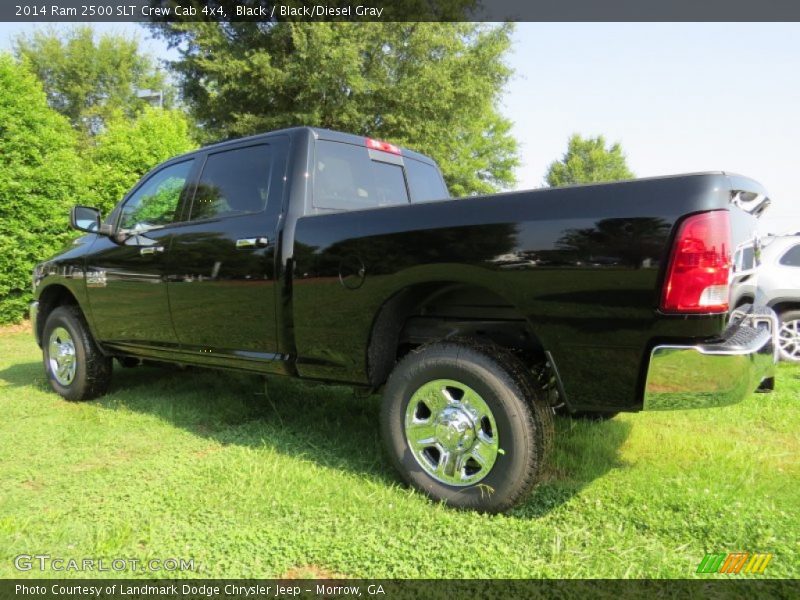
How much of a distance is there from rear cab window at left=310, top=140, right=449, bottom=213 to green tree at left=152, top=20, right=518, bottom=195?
11.4m

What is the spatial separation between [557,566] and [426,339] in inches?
51.2

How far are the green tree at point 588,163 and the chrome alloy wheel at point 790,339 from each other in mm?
43811

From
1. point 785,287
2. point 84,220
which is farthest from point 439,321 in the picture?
point 785,287

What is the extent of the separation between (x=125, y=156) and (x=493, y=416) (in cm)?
1089

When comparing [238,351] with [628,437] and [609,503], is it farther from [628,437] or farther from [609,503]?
[628,437]

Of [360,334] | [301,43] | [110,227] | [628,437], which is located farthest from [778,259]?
[301,43]

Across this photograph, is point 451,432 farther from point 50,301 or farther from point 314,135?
point 50,301

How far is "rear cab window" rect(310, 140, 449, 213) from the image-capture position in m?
3.41

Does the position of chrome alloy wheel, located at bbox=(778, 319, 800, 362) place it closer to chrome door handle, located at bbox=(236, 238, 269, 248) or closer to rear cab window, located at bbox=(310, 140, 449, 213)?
rear cab window, located at bbox=(310, 140, 449, 213)

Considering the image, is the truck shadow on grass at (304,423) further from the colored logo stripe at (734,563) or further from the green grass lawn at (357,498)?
the colored logo stripe at (734,563)

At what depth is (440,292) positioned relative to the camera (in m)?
2.80

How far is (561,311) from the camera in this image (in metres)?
2.28
